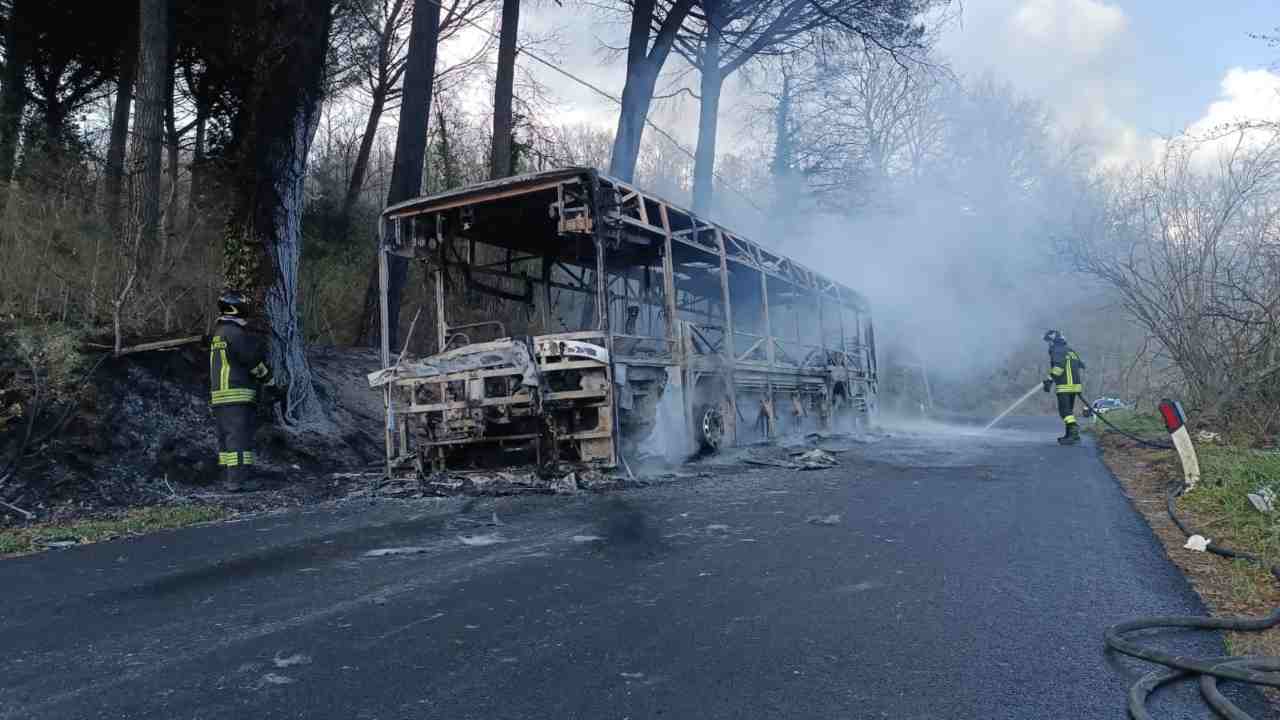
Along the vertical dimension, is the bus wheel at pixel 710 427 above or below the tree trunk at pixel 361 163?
below

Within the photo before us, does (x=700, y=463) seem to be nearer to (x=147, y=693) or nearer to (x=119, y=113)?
(x=147, y=693)

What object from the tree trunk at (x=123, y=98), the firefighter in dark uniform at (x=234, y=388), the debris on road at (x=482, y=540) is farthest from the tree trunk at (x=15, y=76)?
the debris on road at (x=482, y=540)

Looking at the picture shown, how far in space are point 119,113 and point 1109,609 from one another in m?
17.2

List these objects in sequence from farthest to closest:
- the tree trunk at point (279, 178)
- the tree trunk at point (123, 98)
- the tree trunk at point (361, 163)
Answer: the tree trunk at point (361, 163), the tree trunk at point (123, 98), the tree trunk at point (279, 178)

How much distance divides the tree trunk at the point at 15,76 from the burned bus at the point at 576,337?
801 cm

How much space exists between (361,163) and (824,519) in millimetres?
17359

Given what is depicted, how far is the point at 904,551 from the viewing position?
482 centimetres

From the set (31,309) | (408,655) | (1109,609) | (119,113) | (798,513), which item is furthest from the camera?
(119,113)

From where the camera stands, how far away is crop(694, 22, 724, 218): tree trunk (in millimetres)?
19859

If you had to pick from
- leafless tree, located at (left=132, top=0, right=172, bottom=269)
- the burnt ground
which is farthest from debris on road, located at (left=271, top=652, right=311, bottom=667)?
leafless tree, located at (left=132, top=0, right=172, bottom=269)

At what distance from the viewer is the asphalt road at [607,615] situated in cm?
275

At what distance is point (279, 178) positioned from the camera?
33.0ft

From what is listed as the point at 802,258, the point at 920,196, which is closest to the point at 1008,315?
the point at 920,196

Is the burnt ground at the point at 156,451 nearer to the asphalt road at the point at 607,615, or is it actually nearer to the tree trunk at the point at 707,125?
the asphalt road at the point at 607,615
